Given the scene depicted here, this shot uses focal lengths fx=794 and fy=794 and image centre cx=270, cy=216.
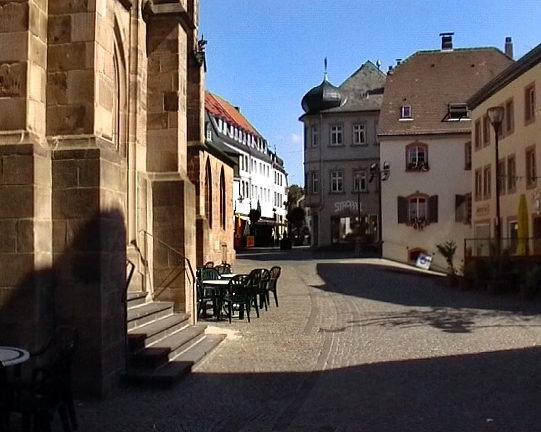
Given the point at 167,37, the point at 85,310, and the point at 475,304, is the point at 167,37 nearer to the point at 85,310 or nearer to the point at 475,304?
the point at 85,310

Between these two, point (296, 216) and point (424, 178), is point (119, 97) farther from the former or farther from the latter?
point (296, 216)

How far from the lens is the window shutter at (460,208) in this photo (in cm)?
4329

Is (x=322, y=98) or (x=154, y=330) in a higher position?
(x=322, y=98)

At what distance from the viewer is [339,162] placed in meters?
58.6

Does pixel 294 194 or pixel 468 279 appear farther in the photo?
pixel 294 194

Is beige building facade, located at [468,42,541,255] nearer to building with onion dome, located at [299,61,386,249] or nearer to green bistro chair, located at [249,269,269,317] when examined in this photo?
green bistro chair, located at [249,269,269,317]

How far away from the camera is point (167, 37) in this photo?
13938mm

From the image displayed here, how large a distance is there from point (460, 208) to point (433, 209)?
58.0 inches

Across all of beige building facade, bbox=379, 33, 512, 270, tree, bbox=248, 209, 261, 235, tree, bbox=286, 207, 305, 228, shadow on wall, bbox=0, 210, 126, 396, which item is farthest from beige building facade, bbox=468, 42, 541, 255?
tree, bbox=286, 207, 305, 228

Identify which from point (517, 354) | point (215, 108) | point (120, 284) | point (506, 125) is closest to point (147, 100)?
point (120, 284)

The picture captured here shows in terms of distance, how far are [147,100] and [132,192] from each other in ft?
6.33

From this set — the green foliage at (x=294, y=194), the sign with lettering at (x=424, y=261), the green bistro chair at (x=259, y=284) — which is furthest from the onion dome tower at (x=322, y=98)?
the green foliage at (x=294, y=194)

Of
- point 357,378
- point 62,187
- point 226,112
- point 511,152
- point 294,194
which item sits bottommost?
point 357,378

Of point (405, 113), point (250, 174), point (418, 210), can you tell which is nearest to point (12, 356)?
point (418, 210)
